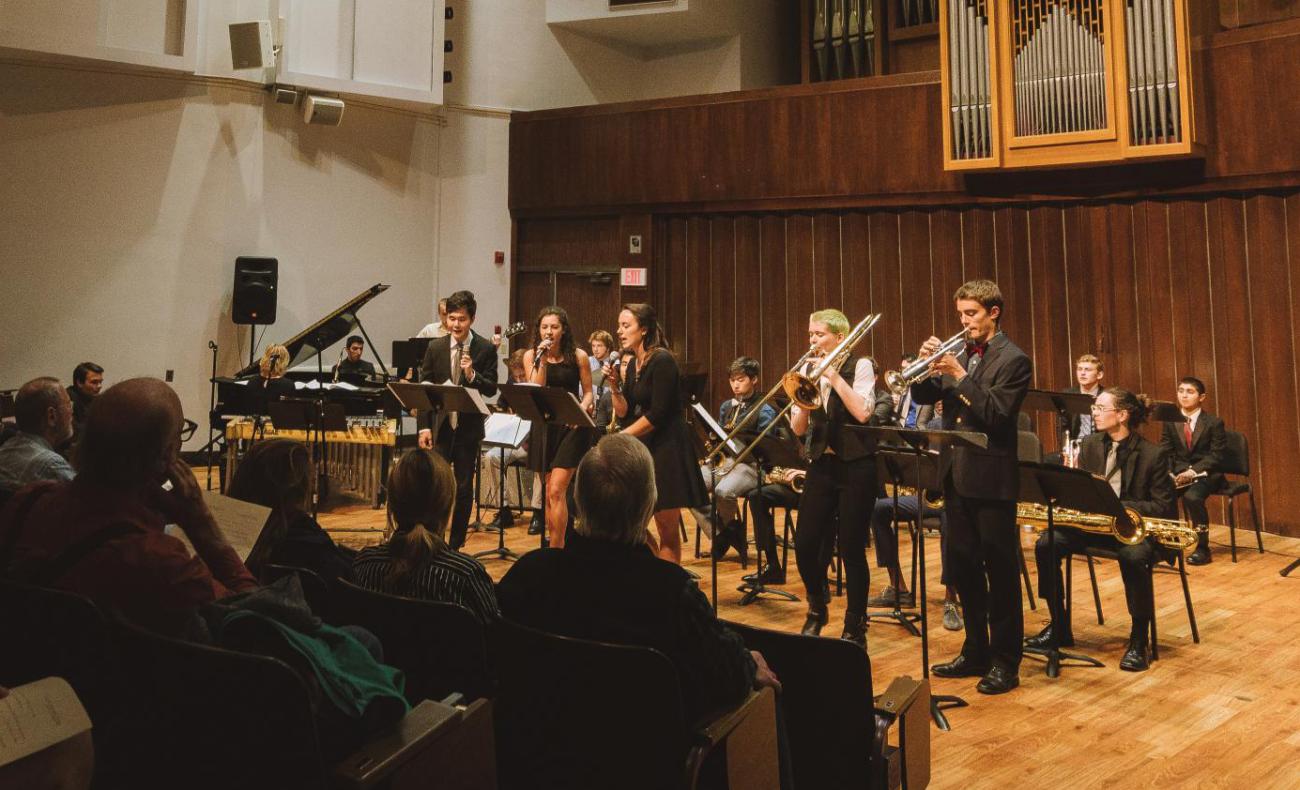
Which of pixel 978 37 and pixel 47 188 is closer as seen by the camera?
pixel 978 37

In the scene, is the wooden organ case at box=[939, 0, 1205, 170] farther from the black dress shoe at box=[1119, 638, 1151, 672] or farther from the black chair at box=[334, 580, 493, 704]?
the black chair at box=[334, 580, 493, 704]

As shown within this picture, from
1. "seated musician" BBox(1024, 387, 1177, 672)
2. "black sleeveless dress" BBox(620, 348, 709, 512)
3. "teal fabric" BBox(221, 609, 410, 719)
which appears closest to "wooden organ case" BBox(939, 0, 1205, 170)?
"seated musician" BBox(1024, 387, 1177, 672)

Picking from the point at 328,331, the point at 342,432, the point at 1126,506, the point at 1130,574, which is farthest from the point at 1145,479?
the point at 328,331

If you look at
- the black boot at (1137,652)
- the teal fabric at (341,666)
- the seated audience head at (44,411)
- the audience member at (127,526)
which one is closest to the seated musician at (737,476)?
the black boot at (1137,652)

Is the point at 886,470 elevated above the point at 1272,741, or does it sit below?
above

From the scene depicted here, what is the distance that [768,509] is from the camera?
19.7ft

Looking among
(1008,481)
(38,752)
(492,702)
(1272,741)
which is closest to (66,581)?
(38,752)

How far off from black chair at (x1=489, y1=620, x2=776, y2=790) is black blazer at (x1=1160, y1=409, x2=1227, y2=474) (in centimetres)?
596

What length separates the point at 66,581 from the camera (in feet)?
6.09

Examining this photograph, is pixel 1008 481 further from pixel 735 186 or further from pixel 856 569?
pixel 735 186

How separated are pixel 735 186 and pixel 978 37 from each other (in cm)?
249

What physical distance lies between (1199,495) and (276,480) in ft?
20.4

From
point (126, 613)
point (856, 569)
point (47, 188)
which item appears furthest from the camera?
point (47, 188)

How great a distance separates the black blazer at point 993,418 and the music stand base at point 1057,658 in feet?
2.85
